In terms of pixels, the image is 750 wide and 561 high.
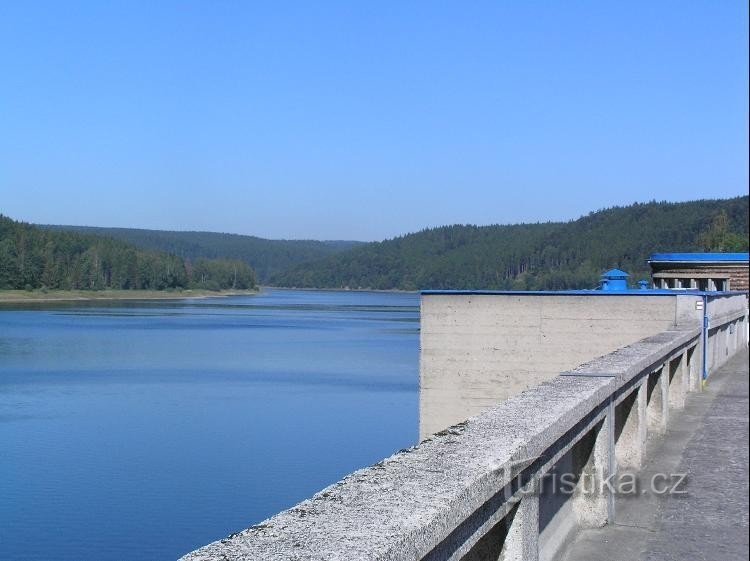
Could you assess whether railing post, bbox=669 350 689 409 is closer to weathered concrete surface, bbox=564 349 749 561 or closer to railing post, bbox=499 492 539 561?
weathered concrete surface, bbox=564 349 749 561

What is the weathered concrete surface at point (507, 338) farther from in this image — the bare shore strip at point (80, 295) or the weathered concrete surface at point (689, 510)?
the bare shore strip at point (80, 295)

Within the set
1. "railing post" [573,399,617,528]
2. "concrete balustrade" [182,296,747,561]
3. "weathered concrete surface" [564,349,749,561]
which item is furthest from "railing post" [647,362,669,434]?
"railing post" [573,399,617,528]

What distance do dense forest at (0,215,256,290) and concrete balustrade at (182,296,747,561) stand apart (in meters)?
157

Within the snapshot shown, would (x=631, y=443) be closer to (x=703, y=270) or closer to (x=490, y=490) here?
(x=490, y=490)

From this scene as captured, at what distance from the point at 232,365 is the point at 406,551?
52561mm

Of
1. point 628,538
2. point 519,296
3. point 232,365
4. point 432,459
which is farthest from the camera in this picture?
point 232,365

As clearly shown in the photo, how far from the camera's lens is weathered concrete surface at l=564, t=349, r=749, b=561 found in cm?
525

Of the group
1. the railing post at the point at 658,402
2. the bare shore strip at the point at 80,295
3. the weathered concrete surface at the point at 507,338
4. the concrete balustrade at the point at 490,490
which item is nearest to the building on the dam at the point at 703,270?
the weathered concrete surface at the point at 507,338

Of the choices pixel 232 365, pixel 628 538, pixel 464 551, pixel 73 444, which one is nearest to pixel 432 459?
pixel 464 551

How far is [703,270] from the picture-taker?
31719mm

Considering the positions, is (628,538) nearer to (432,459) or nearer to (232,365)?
(432,459)

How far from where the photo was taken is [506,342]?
18656 millimetres

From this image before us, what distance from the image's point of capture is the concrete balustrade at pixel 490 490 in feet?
8.38

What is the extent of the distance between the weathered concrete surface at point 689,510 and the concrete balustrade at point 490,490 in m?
0.17
